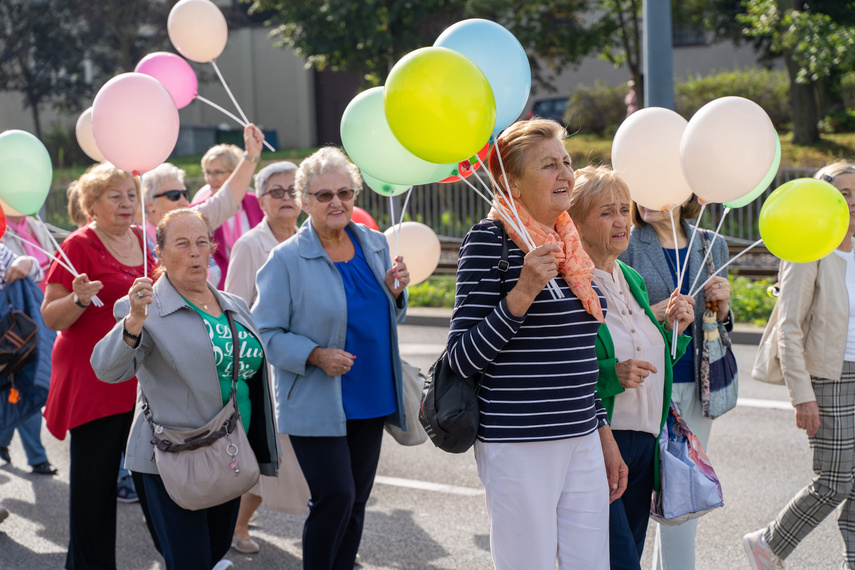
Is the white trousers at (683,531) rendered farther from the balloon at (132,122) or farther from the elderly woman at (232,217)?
the elderly woman at (232,217)

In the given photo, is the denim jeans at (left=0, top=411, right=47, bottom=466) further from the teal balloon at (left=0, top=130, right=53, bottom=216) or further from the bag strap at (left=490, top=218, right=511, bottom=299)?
the bag strap at (left=490, top=218, right=511, bottom=299)

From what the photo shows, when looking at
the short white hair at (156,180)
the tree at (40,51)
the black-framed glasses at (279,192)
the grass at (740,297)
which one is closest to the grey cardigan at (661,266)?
the black-framed glasses at (279,192)

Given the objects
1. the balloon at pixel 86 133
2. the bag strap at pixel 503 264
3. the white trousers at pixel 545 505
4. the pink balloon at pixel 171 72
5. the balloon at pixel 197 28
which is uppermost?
the balloon at pixel 197 28

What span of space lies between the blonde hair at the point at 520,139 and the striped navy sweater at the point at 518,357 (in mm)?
243

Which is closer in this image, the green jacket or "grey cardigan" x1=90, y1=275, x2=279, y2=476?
the green jacket

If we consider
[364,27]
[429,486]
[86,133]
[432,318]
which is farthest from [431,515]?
[364,27]

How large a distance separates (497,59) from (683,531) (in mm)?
2051

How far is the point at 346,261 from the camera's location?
4035mm

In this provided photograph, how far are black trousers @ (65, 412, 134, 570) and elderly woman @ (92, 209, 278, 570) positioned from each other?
0.56m

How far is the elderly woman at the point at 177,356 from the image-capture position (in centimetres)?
344

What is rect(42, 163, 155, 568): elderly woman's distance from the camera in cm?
413

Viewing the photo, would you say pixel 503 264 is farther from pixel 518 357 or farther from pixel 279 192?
pixel 279 192

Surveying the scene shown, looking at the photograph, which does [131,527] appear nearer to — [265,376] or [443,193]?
[265,376]

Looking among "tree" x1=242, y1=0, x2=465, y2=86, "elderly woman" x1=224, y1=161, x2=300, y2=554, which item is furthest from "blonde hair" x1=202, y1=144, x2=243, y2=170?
"tree" x1=242, y1=0, x2=465, y2=86
